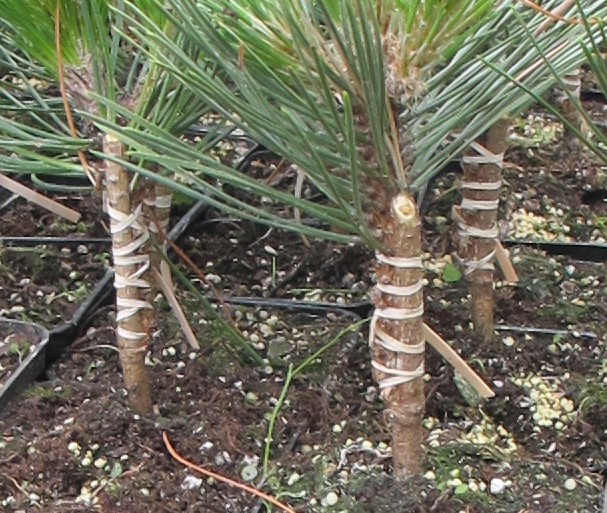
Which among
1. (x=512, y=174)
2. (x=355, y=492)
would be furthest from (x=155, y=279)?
(x=512, y=174)

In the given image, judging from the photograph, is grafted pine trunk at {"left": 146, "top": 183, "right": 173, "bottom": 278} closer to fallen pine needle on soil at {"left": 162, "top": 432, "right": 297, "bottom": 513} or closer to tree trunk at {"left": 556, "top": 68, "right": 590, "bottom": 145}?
fallen pine needle on soil at {"left": 162, "top": 432, "right": 297, "bottom": 513}

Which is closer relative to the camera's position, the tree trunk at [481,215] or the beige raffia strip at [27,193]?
the tree trunk at [481,215]

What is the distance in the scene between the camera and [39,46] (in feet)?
2.47

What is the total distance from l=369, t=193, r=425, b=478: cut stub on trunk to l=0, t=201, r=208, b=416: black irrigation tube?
0.45 metres

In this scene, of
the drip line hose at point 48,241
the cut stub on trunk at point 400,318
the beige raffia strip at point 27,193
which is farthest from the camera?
the drip line hose at point 48,241

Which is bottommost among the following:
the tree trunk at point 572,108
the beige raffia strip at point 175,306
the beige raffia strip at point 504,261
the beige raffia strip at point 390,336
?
the beige raffia strip at point 390,336

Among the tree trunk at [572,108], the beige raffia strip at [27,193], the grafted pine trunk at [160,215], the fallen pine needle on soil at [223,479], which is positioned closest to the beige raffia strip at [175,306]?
the grafted pine trunk at [160,215]

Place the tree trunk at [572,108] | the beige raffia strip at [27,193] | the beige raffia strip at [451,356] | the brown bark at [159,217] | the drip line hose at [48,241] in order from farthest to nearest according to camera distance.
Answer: the tree trunk at [572,108], the drip line hose at [48,241], the beige raffia strip at [27,193], the brown bark at [159,217], the beige raffia strip at [451,356]

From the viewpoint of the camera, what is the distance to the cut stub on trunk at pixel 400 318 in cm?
63

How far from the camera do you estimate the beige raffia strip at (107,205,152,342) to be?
2.53 ft

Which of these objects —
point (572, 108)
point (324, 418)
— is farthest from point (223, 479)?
point (572, 108)

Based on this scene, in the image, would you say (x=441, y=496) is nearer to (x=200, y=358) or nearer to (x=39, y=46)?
(x=200, y=358)

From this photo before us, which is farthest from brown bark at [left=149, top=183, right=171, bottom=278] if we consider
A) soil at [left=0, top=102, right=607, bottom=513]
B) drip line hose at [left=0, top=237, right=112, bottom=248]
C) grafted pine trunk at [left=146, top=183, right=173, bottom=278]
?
drip line hose at [left=0, top=237, right=112, bottom=248]

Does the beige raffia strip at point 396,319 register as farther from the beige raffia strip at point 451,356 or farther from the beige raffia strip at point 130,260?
the beige raffia strip at point 130,260
